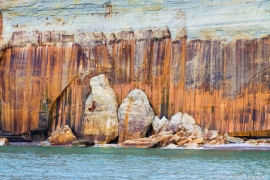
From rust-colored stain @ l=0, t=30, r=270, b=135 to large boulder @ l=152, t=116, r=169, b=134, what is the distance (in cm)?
89

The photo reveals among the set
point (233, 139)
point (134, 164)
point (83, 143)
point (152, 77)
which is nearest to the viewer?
point (134, 164)

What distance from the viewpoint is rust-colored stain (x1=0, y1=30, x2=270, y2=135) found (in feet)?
136

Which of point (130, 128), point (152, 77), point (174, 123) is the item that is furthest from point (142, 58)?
point (174, 123)

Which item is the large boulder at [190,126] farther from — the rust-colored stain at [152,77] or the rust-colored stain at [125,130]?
the rust-colored stain at [125,130]

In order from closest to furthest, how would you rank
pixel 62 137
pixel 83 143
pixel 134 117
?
pixel 83 143, pixel 134 117, pixel 62 137

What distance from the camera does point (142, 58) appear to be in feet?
150

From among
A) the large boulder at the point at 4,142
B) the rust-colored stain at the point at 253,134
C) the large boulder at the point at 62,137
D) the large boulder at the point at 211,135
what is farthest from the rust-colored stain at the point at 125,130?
the large boulder at the point at 4,142

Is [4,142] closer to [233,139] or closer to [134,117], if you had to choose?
[134,117]

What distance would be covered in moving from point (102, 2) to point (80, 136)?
8641mm

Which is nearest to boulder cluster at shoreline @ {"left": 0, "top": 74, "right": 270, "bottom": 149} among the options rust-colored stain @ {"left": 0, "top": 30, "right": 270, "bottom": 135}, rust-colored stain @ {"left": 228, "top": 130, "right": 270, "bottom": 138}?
rust-colored stain @ {"left": 228, "top": 130, "right": 270, "bottom": 138}

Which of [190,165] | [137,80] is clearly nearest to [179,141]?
[137,80]

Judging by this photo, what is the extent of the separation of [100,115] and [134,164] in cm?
1469

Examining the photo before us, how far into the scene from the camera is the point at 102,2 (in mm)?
46562

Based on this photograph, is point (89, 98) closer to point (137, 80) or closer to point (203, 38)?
point (137, 80)
